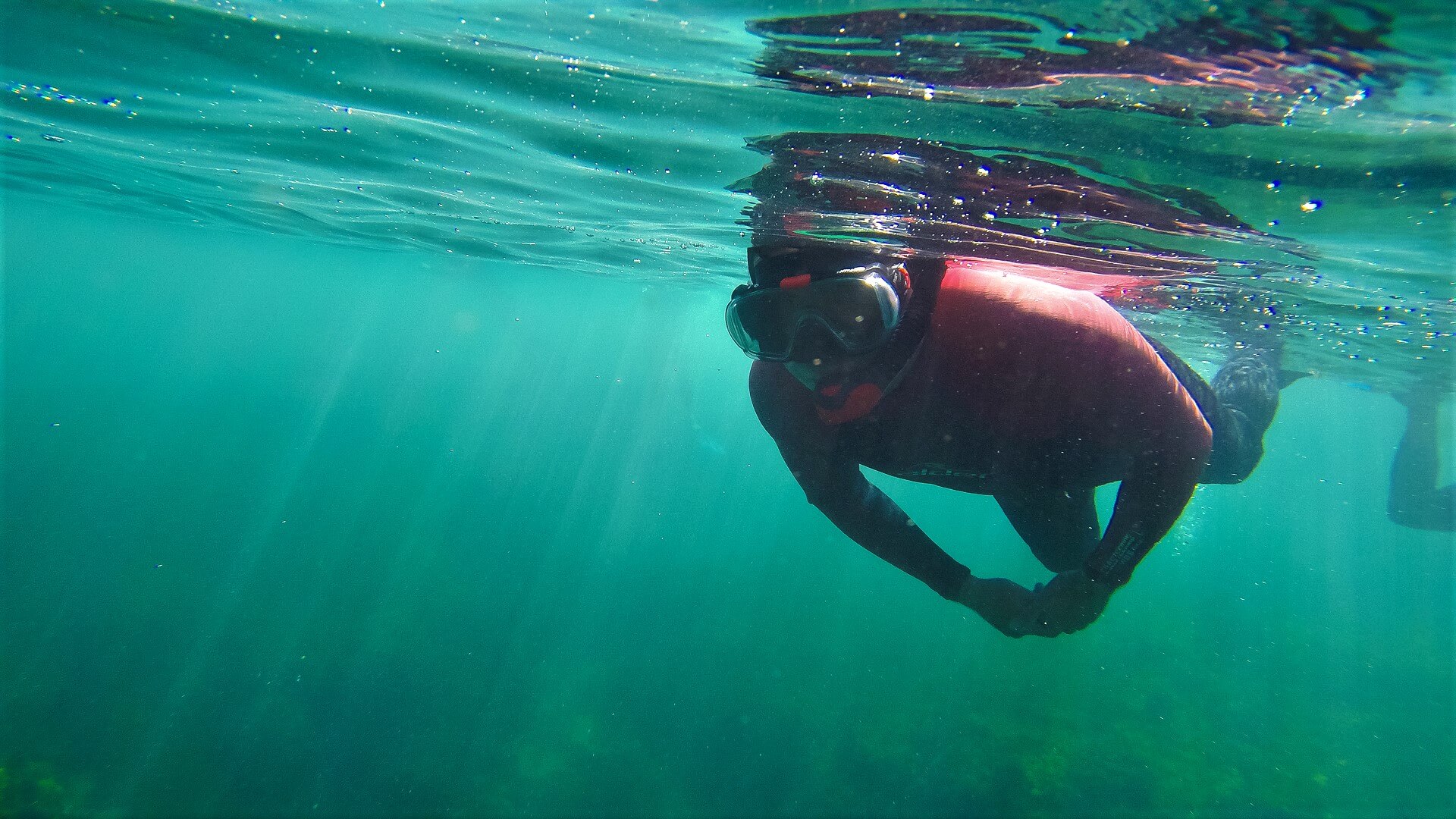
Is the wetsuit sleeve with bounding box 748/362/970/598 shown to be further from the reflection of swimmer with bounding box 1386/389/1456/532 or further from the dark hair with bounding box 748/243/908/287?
the reflection of swimmer with bounding box 1386/389/1456/532

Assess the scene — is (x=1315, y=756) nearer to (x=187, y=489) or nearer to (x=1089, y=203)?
(x=1089, y=203)

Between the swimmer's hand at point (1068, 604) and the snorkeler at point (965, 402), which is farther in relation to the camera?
the swimmer's hand at point (1068, 604)

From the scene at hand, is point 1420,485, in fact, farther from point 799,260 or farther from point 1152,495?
point 799,260

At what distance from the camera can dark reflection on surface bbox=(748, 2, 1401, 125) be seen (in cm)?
324

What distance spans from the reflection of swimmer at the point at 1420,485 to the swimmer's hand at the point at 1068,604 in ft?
58.1

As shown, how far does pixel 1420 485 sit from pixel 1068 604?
18.7 m

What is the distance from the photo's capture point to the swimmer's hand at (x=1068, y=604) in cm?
245

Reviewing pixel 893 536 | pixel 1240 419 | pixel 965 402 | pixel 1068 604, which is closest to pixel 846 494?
pixel 893 536

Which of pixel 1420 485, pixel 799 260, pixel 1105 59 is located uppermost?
pixel 1105 59

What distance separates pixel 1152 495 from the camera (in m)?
2.35

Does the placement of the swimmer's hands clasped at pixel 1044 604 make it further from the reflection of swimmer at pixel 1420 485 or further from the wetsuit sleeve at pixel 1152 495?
the reflection of swimmer at pixel 1420 485

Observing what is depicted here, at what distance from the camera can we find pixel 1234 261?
26.9 feet

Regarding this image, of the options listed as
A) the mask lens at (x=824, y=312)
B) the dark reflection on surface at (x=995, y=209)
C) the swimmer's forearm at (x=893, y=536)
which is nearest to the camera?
the mask lens at (x=824, y=312)

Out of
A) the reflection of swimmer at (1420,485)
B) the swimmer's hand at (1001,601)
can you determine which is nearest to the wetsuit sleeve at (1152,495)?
the swimmer's hand at (1001,601)
